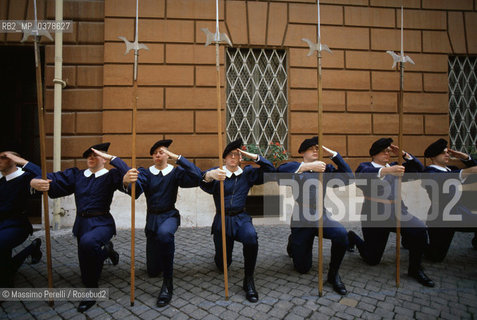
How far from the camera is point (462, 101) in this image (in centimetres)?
640

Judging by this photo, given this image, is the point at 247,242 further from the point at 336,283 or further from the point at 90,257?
the point at 90,257

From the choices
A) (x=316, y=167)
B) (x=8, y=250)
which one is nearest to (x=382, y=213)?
(x=316, y=167)

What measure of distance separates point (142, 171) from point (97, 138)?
9.49ft

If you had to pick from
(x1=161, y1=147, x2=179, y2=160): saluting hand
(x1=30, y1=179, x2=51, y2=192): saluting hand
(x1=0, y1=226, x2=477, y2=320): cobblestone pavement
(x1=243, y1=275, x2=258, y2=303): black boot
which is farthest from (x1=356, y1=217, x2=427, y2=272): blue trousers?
(x1=30, y1=179, x2=51, y2=192): saluting hand

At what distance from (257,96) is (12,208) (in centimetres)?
462

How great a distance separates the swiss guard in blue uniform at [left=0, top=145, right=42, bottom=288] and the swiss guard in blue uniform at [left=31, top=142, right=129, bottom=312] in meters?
0.33

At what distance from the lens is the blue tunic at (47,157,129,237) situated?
308 cm

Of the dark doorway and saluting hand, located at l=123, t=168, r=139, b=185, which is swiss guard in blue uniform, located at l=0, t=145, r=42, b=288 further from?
the dark doorway

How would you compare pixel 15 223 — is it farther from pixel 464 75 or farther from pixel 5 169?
pixel 464 75

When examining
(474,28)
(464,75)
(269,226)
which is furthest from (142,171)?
(474,28)

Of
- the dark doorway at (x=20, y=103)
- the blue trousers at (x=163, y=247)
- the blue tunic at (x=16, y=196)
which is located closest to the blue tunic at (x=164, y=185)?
the blue trousers at (x=163, y=247)

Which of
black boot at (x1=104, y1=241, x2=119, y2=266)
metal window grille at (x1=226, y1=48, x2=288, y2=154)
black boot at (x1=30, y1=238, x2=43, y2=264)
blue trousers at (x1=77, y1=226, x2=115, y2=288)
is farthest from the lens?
metal window grille at (x1=226, y1=48, x2=288, y2=154)

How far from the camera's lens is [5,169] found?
10.4 feet

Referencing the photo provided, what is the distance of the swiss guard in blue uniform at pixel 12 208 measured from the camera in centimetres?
295
